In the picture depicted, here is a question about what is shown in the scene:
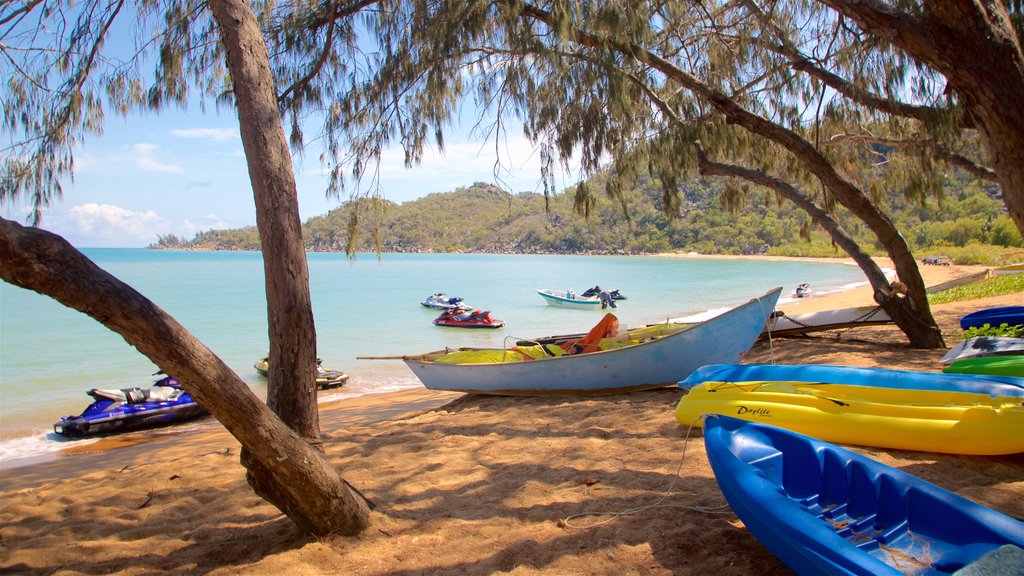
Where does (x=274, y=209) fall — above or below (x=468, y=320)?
above

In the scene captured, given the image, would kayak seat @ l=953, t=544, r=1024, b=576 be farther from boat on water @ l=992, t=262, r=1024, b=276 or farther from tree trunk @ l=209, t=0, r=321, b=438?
boat on water @ l=992, t=262, r=1024, b=276

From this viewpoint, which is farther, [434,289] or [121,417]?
[434,289]

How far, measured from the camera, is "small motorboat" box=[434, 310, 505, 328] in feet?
55.7

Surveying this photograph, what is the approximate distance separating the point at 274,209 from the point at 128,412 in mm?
6108

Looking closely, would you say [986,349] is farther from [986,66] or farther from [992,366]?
[986,66]

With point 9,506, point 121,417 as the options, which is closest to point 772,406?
Result: point 9,506

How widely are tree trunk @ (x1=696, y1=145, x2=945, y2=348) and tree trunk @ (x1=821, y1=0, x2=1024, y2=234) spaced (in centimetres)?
412

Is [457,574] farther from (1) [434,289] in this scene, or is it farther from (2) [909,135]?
(1) [434,289]

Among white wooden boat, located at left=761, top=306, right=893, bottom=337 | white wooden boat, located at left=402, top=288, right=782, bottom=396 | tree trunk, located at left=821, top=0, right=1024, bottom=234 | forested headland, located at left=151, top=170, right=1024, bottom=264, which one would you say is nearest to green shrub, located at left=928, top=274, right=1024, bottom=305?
forested headland, located at left=151, top=170, right=1024, bottom=264

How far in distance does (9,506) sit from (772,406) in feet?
15.4

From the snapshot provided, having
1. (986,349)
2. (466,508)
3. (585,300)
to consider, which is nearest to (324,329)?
(585,300)

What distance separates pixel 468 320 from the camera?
1747 cm

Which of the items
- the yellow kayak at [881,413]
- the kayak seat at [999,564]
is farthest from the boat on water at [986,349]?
the kayak seat at [999,564]

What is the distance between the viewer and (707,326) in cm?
571
